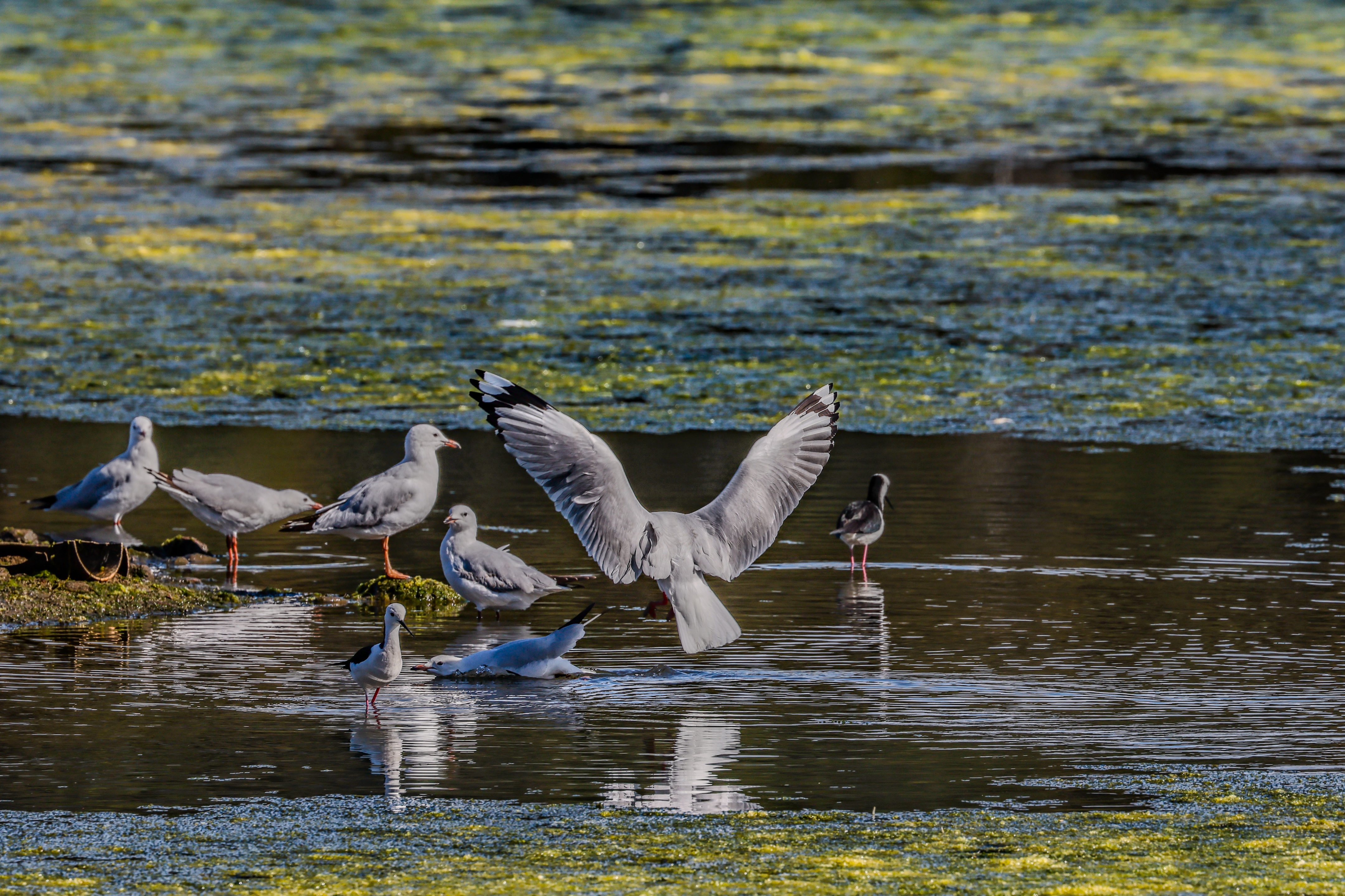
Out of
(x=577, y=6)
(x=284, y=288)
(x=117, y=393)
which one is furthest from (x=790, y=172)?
(x=577, y=6)

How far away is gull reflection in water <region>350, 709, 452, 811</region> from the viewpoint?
6.66 metres

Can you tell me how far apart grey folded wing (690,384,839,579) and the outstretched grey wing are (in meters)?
→ 0.31

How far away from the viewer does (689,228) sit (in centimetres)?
2045

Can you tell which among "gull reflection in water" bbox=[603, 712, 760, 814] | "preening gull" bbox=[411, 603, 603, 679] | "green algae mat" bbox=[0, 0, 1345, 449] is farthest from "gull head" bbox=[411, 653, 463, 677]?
"green algae mat" bbox=[0, 0, 1345, 449]

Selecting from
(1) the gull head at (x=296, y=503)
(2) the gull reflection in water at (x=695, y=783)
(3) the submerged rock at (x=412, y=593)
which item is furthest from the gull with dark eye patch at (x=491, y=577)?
(2) the gull reflection in water at (x=695, y=783)

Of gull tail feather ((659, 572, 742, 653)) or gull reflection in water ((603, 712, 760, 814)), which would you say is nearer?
gull reflection in water ((603, 712, 760, 814))

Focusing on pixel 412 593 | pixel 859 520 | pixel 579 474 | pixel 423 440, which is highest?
pixel 579 474

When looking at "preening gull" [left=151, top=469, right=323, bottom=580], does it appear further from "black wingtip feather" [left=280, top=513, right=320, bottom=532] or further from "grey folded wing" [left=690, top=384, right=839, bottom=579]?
"grey folded wing" [left=690, top=384, right=839, bottom=579]

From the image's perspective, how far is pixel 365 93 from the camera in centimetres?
3034

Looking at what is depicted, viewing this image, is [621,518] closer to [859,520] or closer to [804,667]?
[804,667]

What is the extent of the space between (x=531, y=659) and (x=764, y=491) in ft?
3.83

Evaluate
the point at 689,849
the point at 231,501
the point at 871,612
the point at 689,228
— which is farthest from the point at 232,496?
the point at 689,228

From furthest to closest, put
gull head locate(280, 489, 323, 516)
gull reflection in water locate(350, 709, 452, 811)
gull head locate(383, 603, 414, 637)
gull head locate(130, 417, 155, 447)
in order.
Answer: gull head locate(130, 417, 155, 447), gull head locate(280, 489, 323, 516), gull head locate(383, 603, 414, 637), gull reflection in water locate(350, 709, 452, 811)

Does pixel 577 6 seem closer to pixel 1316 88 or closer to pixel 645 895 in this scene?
pixel 1316 88
